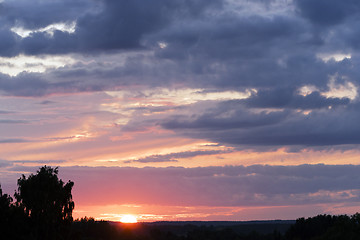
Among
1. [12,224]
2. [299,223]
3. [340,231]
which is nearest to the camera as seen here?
[12,224]

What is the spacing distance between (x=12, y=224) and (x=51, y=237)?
6661mm

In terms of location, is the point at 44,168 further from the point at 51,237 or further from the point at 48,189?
the point at 51,237

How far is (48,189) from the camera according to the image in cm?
9925

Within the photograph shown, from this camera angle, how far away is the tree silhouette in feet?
323

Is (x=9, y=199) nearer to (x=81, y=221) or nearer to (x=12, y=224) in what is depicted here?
(x=12, y=224)

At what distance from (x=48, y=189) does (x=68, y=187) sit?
3865mm

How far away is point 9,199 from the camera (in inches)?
3925

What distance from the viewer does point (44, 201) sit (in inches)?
3878

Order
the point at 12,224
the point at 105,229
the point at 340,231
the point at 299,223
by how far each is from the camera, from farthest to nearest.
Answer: the point at 299,223
the point at 105,229
the point at 340,231
the point at 12,224

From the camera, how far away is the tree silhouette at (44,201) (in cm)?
9831

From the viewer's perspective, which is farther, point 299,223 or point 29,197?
point 299,223

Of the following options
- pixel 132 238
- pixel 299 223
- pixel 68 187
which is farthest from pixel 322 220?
pixel 68 187

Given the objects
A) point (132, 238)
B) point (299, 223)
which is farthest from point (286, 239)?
point (132, 238)

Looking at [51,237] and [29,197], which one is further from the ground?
[29,197]
